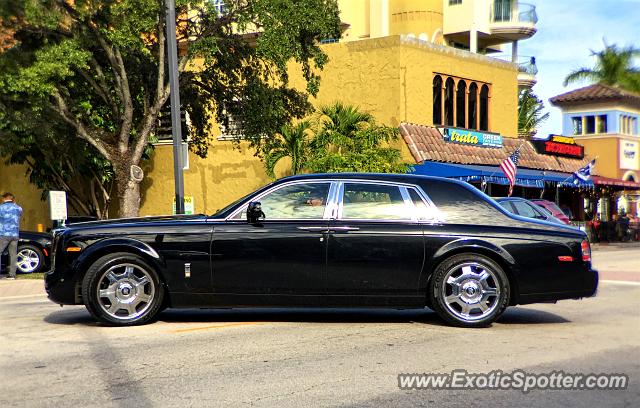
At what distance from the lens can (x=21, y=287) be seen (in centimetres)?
1437

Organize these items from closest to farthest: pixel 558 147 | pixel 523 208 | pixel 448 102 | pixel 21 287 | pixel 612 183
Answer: pixel 21 287, pixel 523 208, pixel 448 102, pixel 612 183, pixel 558 147

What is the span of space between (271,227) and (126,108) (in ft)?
42.4

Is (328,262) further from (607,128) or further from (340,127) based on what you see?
(607,128)

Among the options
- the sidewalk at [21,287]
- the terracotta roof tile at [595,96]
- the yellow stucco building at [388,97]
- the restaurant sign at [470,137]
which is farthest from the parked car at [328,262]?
the terracotta roof tile at [595,96]

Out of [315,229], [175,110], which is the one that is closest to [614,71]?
[175,110]

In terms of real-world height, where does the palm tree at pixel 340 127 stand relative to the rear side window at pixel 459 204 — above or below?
above

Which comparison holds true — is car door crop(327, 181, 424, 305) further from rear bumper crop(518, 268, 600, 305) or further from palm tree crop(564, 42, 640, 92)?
palm tree crop(564, 42, 640, 92)

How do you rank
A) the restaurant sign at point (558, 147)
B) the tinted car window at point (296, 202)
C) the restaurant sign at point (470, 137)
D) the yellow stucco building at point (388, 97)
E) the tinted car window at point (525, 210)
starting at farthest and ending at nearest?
1. the restaurant sign at point (558, 147)
2. the restaurant sign at point (470, 137)
3. the yellow stucco building at point (388, 97)
4. the tinted car window at point (525, 210)
5. the tinted car window at point (296, 202)

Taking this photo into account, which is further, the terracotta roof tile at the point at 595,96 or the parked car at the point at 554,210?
the terracotta roof tile at the point at 595,96

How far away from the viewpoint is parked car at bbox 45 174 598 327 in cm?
801

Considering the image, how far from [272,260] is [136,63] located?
1592 centimetres

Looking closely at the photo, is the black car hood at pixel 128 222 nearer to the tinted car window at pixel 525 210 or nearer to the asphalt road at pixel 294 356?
the asphalt road at pixel 294 356

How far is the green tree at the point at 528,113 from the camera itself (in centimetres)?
4428

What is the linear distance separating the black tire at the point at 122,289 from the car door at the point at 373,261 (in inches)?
72.6
